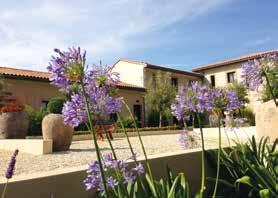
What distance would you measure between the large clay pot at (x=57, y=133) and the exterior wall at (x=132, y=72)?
22.4 m

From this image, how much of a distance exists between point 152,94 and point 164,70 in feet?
17.3

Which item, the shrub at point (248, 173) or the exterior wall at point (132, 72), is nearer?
the shrub at point (248, 173)

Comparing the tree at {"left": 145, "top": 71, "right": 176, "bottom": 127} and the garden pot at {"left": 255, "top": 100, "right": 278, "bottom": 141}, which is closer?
the garden pot at {"left": 255, "top": 100, "right": 278, "bottom": 141}

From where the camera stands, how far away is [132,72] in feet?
112

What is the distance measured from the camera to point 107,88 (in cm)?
232

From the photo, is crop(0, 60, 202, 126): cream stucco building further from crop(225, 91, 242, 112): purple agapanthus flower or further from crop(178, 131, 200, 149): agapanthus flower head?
crop(225, 91, 242, 112): purple agapanthus flower

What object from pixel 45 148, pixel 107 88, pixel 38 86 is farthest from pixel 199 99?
pixel 38 86

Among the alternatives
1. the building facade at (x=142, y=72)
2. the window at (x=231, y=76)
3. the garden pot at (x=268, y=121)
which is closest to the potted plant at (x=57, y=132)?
the garden pot at (x=268, y=121)

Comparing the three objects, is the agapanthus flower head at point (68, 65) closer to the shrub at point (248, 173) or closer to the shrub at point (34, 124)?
the shrub at point (248, 173)

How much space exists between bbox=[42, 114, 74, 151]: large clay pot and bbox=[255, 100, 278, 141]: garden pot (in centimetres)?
536

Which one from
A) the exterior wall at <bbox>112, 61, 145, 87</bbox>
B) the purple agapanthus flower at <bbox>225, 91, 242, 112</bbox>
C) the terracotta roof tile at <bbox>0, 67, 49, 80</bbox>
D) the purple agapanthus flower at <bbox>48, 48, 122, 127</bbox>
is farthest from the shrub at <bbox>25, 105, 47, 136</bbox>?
the purple agapanthus flower at <bbox>48, 48, 122, 127</bbox>

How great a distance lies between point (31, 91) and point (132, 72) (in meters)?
13.1

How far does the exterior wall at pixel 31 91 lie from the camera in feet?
71.3

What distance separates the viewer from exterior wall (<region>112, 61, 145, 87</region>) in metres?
33.0
